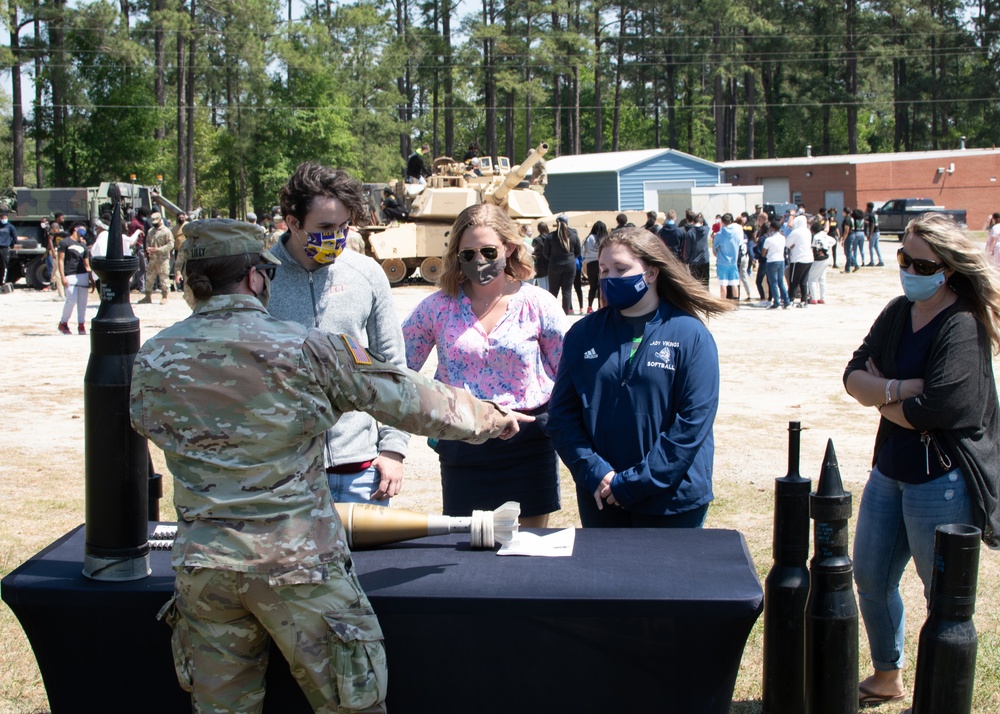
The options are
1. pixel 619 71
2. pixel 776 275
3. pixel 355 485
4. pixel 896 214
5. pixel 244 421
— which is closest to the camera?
pixel 244 421

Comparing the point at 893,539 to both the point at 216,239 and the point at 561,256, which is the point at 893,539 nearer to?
the point at 216,239

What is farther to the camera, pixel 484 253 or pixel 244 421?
pixel 484 253

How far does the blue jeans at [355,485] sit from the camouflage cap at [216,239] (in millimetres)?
1276

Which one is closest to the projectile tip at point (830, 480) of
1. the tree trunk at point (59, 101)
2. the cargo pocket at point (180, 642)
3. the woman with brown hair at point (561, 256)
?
the cargo pocket at point (180, 642)

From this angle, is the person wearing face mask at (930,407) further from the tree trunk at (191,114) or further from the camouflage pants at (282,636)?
the tree trunk at (191,114)

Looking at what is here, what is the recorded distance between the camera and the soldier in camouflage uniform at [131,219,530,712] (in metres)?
2.49

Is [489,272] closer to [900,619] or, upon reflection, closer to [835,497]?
[835,497]

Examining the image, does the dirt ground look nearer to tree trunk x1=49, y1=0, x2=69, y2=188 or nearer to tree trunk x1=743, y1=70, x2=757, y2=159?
tree trunk x1=49, y1=0, x2=69, y2=188

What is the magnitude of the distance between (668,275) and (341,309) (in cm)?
118

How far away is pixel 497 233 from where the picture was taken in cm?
408

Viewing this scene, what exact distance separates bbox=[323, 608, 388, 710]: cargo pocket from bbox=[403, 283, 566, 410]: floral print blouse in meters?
1.61

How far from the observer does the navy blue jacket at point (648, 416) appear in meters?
3.55

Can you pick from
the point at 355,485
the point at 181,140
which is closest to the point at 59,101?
the point at 181,140

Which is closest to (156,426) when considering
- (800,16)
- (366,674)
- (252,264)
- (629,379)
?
(252,264)
